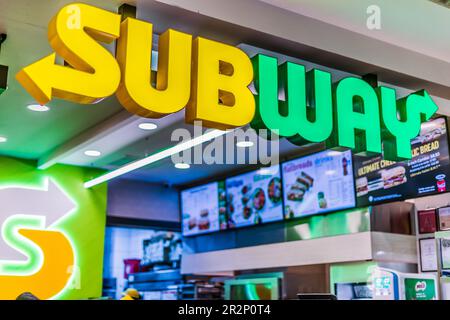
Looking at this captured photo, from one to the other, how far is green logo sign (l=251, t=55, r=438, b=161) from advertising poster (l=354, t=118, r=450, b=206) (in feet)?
2.03

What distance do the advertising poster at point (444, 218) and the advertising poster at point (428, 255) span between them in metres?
0.16

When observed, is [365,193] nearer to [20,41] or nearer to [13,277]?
[20,41]

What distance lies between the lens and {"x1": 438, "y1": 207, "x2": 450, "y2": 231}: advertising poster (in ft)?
15.9

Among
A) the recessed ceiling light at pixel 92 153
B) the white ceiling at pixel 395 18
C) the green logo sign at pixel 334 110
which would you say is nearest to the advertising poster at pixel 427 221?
the green logo sign at pixel 334 110

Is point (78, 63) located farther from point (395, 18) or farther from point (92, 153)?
point (92, 153)

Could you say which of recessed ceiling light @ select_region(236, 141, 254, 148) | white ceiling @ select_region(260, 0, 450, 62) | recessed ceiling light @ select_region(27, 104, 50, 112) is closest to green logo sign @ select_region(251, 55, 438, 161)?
white ceiling @ select_region(260, 0, 450, 62)

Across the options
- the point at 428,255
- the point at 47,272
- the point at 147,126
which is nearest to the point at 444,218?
the point at 428,255

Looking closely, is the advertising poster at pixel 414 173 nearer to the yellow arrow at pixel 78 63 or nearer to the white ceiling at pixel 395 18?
the white ceiling at pixel 395 18

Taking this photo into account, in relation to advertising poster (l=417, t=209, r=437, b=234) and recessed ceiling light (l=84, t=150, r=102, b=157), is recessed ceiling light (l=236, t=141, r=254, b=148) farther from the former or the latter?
advertising poster (l=417, t=209, r=437, b=234)

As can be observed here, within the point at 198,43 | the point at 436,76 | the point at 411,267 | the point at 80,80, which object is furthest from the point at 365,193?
the point at 80,80

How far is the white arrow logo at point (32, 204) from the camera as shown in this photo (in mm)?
6094

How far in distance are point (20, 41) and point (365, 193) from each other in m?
3.48

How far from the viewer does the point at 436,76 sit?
170 inches
